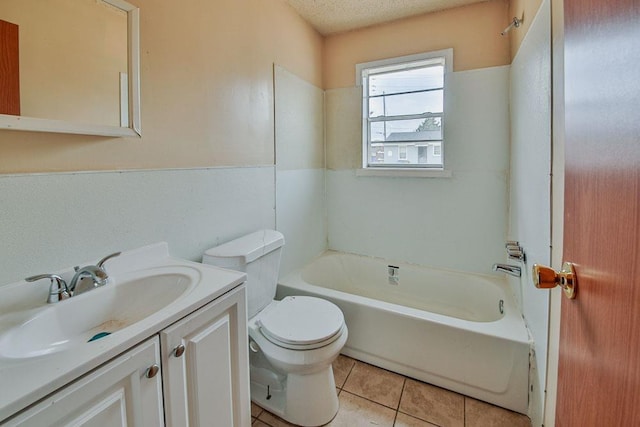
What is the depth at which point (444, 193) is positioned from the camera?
7.97ft

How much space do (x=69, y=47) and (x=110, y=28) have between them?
18 cm

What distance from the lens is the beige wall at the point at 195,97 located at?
109 cm

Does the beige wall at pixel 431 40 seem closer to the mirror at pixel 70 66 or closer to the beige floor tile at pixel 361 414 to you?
the mirror at pixel 70 66

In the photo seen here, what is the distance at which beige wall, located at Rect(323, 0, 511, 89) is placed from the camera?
2.19 metres

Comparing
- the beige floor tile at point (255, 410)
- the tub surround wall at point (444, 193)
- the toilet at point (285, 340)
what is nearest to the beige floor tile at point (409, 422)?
the toilet at point (285, 340)

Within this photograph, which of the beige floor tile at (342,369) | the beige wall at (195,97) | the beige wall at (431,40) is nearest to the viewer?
the beige wall at (195,97)

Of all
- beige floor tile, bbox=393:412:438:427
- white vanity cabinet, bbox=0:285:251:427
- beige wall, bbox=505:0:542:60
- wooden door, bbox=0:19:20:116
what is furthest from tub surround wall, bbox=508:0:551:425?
→ wooden door, bbox=0:19:20:116

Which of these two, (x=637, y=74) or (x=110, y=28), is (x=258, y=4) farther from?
(x=637, y=74)

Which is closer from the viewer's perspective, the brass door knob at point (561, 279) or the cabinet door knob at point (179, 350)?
the brass door knob at point (561, 279)

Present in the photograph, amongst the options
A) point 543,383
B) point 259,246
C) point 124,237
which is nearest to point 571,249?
point 543,383

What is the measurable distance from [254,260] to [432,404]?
1.25 metres

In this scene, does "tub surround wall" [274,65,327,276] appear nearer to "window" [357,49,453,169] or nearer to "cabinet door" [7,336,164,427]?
"window" [357,49,453,169]

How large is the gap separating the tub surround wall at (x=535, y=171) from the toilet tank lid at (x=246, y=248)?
1.33 m

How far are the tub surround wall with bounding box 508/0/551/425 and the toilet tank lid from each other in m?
1.33
